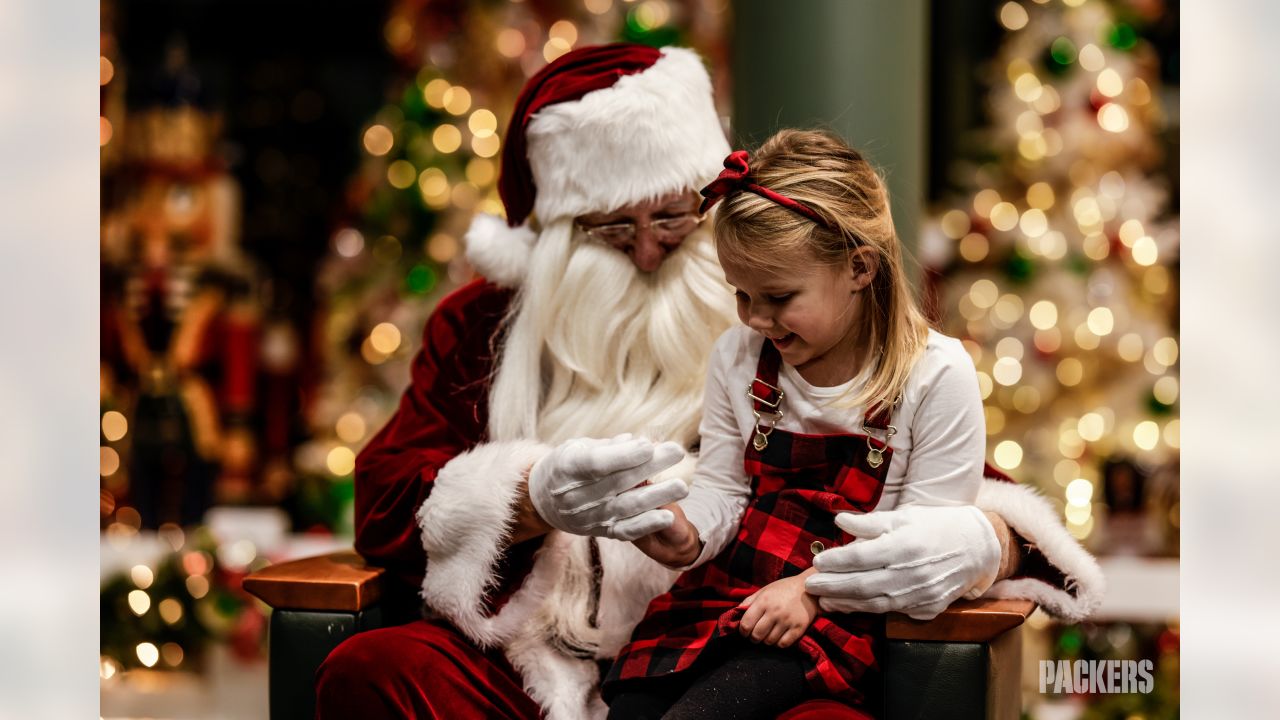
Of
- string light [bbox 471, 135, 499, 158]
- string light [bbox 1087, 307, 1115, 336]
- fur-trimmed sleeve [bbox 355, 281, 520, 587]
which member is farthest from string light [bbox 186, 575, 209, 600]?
string light [bbox 1087, 307, 1115, 336]

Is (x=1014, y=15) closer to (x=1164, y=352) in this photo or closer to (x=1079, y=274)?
(x=1079, y=274)

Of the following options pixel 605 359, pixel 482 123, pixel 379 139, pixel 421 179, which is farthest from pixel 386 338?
pixel 605 359

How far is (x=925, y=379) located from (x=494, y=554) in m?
0.72

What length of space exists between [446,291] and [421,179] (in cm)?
36

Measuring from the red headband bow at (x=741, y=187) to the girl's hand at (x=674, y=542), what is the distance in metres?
0.45

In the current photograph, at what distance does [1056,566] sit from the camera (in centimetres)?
181

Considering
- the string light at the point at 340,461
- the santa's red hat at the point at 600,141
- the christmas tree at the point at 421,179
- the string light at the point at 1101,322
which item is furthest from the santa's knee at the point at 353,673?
the string light at the point at 1101,322

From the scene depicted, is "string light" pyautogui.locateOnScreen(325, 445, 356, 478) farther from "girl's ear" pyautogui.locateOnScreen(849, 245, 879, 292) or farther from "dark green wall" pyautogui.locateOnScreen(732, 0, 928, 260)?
"girl's ear" pyautogui.locateOnScreen(849, 245, 879, 292)

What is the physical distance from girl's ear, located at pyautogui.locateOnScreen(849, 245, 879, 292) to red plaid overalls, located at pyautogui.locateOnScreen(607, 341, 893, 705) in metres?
0.19

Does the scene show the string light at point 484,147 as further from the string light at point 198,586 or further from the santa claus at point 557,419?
the santa claus at point 557,419

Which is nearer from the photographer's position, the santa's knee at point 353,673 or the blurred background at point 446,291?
the santa's knee at point 353,673

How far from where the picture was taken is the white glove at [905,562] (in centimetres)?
162
